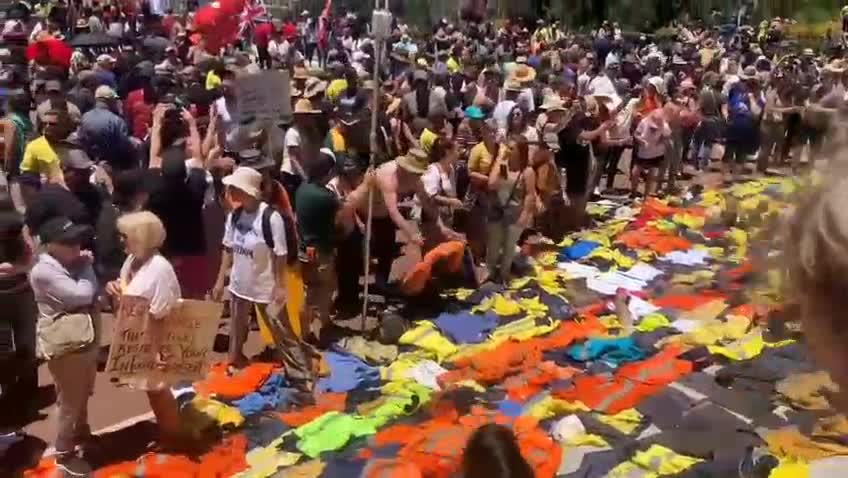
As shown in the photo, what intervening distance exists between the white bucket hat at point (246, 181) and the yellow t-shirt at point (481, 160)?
9.82ft

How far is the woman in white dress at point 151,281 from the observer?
16.2 feet

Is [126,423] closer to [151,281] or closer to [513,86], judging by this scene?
[151,281]

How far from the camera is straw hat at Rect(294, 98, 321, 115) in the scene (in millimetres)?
8461

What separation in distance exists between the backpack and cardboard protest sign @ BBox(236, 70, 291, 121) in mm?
→ 1591

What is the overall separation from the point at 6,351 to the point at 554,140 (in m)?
6.15

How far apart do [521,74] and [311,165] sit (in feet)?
19.7

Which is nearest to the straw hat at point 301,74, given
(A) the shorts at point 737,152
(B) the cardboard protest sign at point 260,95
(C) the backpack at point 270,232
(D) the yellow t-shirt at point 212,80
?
(D) the yellow t-shirt at point 212,80

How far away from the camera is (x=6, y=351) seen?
5.62 metres

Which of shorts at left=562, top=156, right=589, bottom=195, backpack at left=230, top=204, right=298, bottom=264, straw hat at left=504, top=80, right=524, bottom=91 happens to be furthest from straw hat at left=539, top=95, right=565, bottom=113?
backpack at left=230, top=204, right=298, bottom=264

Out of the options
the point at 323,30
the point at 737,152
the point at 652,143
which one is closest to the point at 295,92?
the point at 652,143

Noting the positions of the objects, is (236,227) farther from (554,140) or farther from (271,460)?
(554,140)

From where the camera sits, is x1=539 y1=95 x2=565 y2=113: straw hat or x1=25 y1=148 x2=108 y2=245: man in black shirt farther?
x1=539 y1=95 x2=565 y2=113: straw hat

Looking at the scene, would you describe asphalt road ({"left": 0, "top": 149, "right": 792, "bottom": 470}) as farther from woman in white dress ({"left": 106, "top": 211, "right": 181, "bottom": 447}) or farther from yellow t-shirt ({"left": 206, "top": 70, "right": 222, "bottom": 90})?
yellow t-shirt ({"left": 206, "top": 70, "right": 222, "bottom": 90})

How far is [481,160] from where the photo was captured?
854 cm
